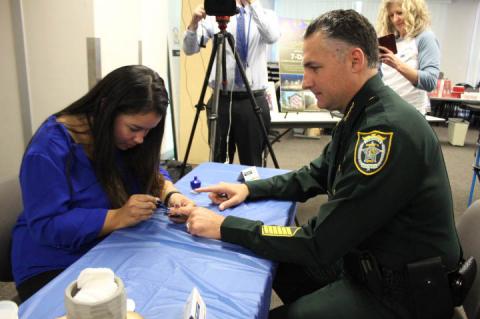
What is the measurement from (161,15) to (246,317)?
363 cm

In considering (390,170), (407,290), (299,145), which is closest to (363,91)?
(390,170)

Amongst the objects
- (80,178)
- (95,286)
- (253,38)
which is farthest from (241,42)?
(95,286)

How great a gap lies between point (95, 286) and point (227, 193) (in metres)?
0.92

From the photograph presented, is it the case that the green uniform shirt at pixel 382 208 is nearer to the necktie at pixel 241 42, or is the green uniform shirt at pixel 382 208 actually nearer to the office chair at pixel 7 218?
the office chair at pixel 7 218

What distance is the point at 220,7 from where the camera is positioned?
6.77 ft

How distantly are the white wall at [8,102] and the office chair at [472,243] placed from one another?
2399mm

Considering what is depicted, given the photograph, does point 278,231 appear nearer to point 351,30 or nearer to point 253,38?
point 351,30

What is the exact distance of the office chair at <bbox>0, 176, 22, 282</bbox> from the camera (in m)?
1.24

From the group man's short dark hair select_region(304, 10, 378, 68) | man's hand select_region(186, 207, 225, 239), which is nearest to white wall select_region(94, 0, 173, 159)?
man's hand select_region(186, 207, 225, 239)

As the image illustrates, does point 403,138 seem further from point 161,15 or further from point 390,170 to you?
point 161,15

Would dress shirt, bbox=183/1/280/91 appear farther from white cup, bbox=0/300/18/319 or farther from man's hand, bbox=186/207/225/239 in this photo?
white cup, bbox=0/300/18/319

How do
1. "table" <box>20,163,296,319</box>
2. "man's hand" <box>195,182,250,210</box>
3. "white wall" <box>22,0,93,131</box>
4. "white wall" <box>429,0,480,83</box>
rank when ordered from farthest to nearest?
1. "white wall" <box>429,0,480,83</box>
2. "white wall" <box>22,0,93,131</box>
3. "man's hand" <box>195,182,250,210</box>
4. "table" <box>20,163,296,319</box>

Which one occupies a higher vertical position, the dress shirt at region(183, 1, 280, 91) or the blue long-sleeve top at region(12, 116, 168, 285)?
the dress shirt at region(183, 1, 280, 91)

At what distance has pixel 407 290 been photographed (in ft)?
3.41
